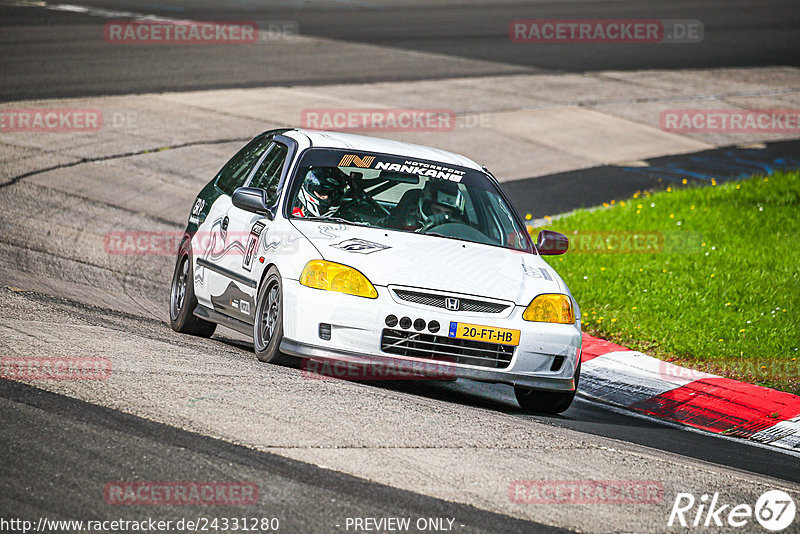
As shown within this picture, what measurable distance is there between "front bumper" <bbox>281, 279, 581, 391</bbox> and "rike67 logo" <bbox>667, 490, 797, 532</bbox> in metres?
1.75

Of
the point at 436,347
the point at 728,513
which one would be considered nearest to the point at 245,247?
the point at 436,347

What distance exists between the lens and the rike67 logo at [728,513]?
4941 mm

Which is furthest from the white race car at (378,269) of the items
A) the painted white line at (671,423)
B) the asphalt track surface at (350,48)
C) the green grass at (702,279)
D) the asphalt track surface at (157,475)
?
the asphalt track surface at (350,48)

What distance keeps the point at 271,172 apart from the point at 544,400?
264cm

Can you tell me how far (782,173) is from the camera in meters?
16.9

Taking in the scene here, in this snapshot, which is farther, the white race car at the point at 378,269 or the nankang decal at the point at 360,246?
the nankang decal at the point at 360,246

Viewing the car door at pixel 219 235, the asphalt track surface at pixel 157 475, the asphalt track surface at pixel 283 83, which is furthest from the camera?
the car door at pixel 219 235

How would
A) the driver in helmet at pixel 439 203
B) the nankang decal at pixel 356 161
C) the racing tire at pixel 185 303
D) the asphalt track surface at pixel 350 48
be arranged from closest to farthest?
the driver in helmet at pixel 439 203 → the nankang decal at pixel 356 161 → the racing tire at pixel 185 303 → the asphalt track surface at pixel 350 48

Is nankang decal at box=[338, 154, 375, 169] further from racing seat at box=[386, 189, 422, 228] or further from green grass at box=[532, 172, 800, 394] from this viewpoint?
green grass at box=[532, 172, 800, 394]

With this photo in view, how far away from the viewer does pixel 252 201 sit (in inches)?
298

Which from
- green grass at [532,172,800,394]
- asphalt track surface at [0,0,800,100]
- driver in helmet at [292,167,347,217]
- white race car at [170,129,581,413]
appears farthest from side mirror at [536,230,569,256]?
asphalt track surface at [0,0,800,100]

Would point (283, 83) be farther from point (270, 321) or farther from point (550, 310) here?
point (550, 310)

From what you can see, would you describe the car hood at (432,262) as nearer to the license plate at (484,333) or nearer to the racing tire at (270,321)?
the license plate at (484,333)

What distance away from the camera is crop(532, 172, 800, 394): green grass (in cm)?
908
